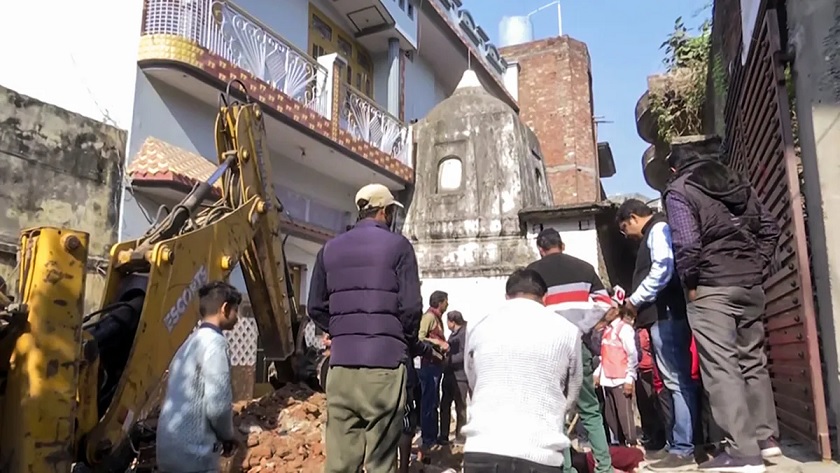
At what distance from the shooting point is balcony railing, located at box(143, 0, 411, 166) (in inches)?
339

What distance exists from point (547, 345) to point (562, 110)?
852 inches

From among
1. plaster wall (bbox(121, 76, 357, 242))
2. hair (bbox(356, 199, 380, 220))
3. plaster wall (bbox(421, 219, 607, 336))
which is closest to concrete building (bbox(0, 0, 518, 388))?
plaster wall (bbox(121, 76, 357, 242))

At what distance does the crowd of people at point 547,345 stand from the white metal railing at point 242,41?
607 centimetres

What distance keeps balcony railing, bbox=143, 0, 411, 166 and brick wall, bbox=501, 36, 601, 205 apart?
10945mm

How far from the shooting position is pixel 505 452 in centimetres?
257

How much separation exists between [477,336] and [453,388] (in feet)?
18.2

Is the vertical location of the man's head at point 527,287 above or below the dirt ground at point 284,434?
above

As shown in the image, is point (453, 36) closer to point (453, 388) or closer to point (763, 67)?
point (453, 388)

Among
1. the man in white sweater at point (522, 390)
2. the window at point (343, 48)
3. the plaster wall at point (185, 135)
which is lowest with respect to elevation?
the man in white sweater at point (522, 390)

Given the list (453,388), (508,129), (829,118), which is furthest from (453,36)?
(829,118)

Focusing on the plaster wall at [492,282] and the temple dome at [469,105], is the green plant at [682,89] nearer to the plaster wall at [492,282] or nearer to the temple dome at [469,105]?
the plaster wall at [492,282]

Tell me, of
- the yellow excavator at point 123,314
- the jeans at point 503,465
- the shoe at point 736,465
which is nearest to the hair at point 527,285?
the jeans at point 503,465

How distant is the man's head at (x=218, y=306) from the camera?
3.52 m

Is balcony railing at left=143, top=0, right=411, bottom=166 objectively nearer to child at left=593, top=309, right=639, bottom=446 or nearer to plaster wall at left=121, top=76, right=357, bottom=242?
plaster wall at left=121, top=76, right=357, bottom=242
